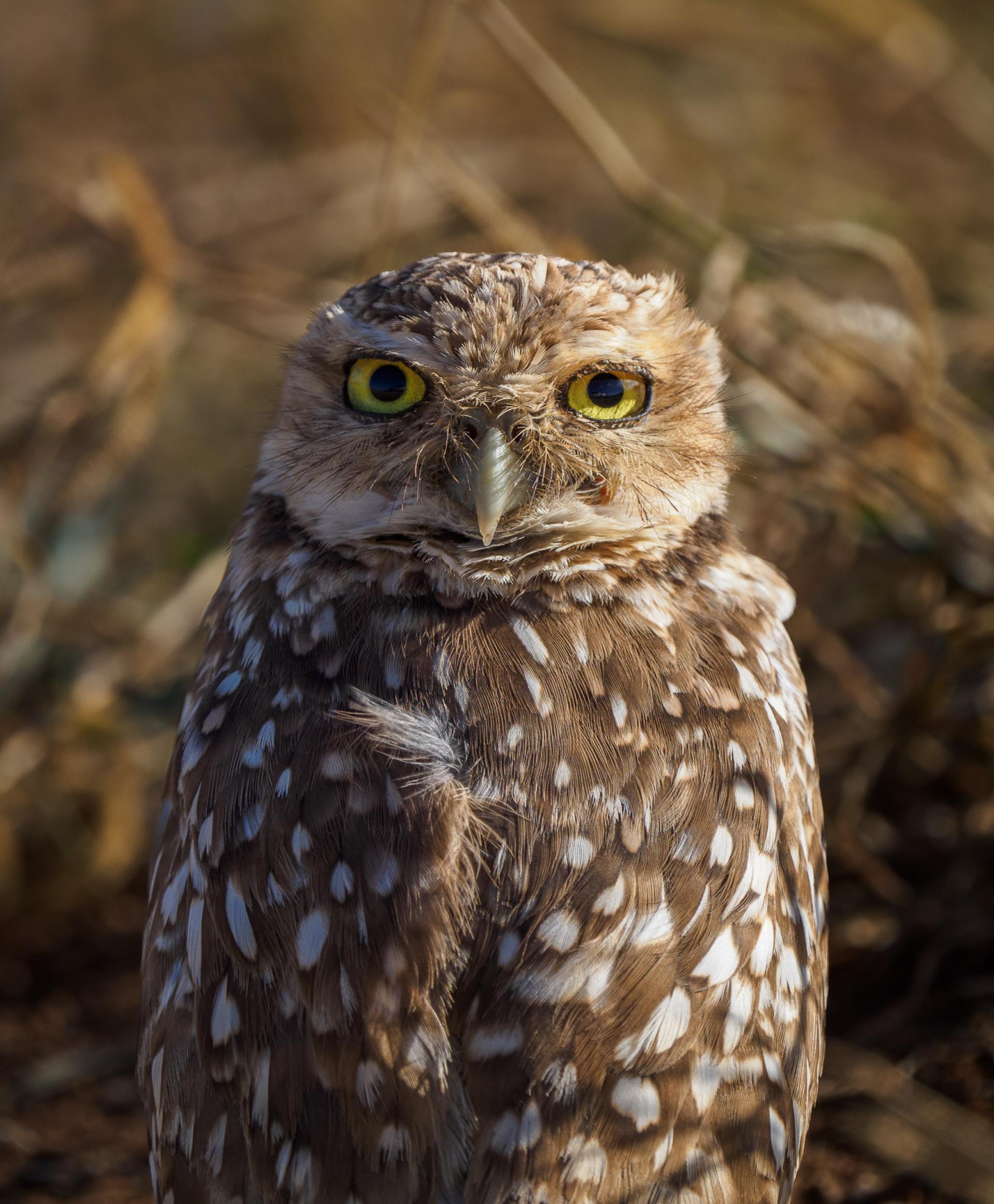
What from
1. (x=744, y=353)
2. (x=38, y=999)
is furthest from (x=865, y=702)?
(x=38, y=999)

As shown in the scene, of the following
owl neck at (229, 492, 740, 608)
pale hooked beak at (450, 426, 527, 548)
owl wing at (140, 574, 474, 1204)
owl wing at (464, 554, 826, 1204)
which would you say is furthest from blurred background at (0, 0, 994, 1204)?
pale hooked beak at (450, 426, 527, 548)

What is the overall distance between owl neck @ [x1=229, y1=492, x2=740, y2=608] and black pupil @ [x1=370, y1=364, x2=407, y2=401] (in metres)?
0.23

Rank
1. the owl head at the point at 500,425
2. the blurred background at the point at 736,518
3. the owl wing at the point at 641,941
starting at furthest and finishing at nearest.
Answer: the blurred background at the point at 736,518 → the owl head at the point at 500,425 → the owl wing at the point at 641,941

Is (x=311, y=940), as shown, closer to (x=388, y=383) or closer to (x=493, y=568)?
(x=493, y=568)

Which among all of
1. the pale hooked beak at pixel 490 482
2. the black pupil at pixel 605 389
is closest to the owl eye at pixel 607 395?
the black pupil at pixel 605 389

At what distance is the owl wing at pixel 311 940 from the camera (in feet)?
5.35

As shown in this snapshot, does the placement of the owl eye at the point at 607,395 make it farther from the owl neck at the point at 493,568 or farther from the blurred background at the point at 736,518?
the blurred background at the point at 736,518

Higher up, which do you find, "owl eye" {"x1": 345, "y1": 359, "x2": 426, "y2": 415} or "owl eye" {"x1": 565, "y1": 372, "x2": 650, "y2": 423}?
"owl eye" {"x1": 565, "y1": 372, "x2": 650, "y2": 423}

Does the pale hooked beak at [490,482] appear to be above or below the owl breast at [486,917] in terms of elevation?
above

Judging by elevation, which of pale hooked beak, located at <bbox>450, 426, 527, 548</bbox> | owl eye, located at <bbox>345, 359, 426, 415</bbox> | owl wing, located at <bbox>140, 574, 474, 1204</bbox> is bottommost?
owl wing, located at <bbox>140, 574, 474, 1204</bbox>

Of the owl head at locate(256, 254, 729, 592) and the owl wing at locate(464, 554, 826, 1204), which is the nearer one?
the owl wing at locate(464, 554, 826, 1204)

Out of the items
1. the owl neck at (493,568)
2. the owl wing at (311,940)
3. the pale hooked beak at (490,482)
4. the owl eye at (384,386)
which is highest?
the owl eye at (384,386)

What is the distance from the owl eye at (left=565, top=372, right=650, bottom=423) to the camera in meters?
1.79

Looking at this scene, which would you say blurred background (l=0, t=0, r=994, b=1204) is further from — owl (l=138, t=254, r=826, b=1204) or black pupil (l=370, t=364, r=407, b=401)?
black pupil (l=370, t=364, r=407, b=401)
